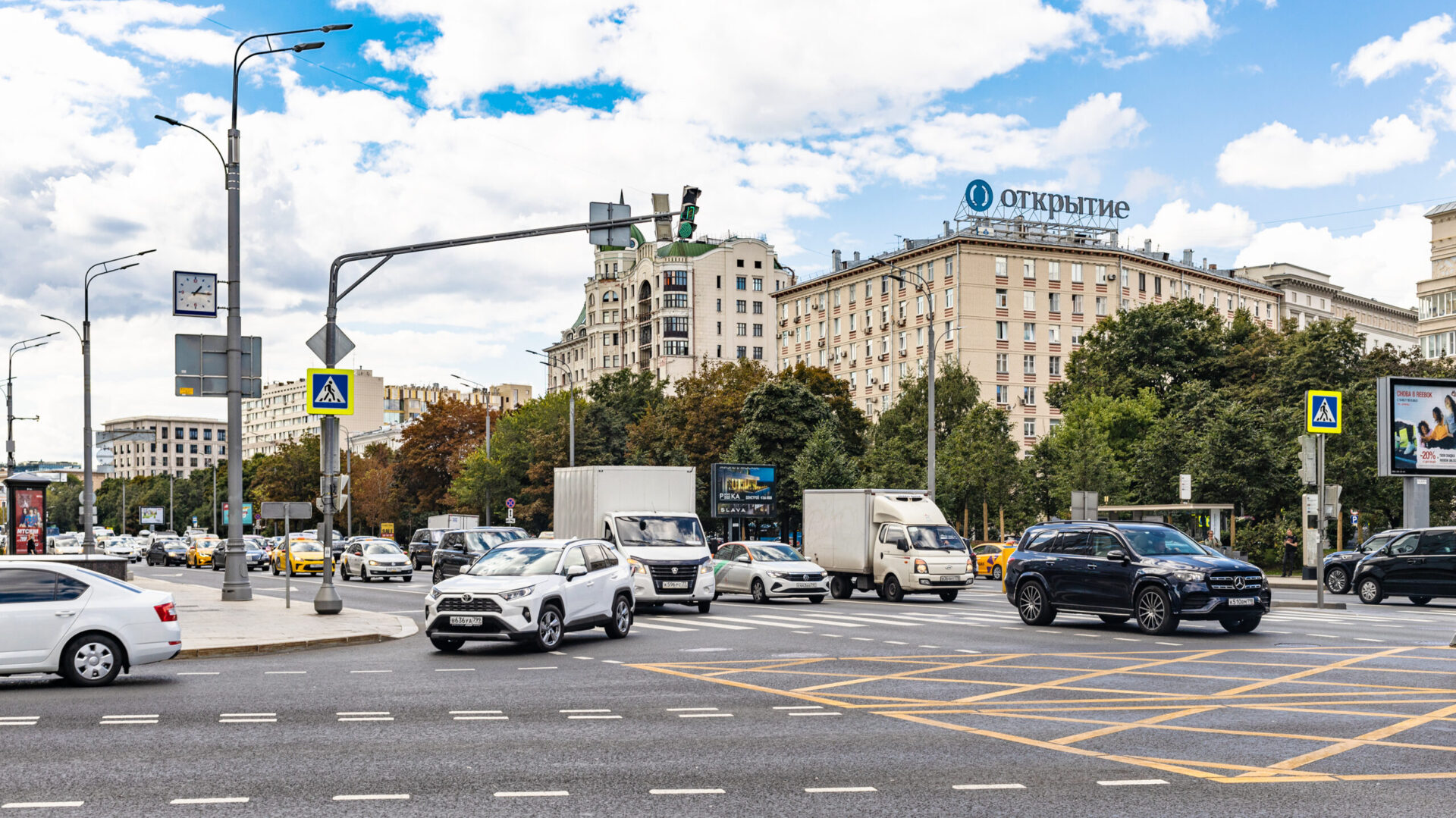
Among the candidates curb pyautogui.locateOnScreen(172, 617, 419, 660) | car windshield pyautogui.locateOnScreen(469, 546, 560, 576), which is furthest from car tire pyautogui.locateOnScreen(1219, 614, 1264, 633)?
curb pyautogui.locateOnScreen(172, 617, 419, 660)

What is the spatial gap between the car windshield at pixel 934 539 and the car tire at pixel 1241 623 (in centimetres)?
994

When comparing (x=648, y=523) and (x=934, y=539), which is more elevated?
(x=648, y=523)

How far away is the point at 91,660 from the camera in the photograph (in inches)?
569

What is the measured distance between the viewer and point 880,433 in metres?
83.2

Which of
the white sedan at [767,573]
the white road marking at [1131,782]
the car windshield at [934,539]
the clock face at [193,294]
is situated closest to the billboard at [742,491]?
the white sedan at [767,573]

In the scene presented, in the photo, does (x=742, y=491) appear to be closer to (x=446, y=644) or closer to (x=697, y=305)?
(x=446, y=644)

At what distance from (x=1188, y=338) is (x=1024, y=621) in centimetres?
6144

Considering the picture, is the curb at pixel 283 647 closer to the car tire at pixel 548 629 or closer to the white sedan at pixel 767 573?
the car tire at pixel 548 629

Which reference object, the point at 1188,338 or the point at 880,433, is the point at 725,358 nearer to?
the point at 880,433

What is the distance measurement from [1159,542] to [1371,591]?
1227 centimetres

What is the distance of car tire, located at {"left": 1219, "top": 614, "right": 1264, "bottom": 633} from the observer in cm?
2027

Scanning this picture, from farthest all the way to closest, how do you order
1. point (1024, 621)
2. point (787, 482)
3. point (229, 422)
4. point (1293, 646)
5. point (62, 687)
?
point (787, 482), point (229, 422), point (1024, 621), point (1293, 646), point (62, 687)

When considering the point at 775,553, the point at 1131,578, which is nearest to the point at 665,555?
the point at 775,553

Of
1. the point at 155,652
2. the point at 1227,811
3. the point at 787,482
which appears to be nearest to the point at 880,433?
the point at 787,482
